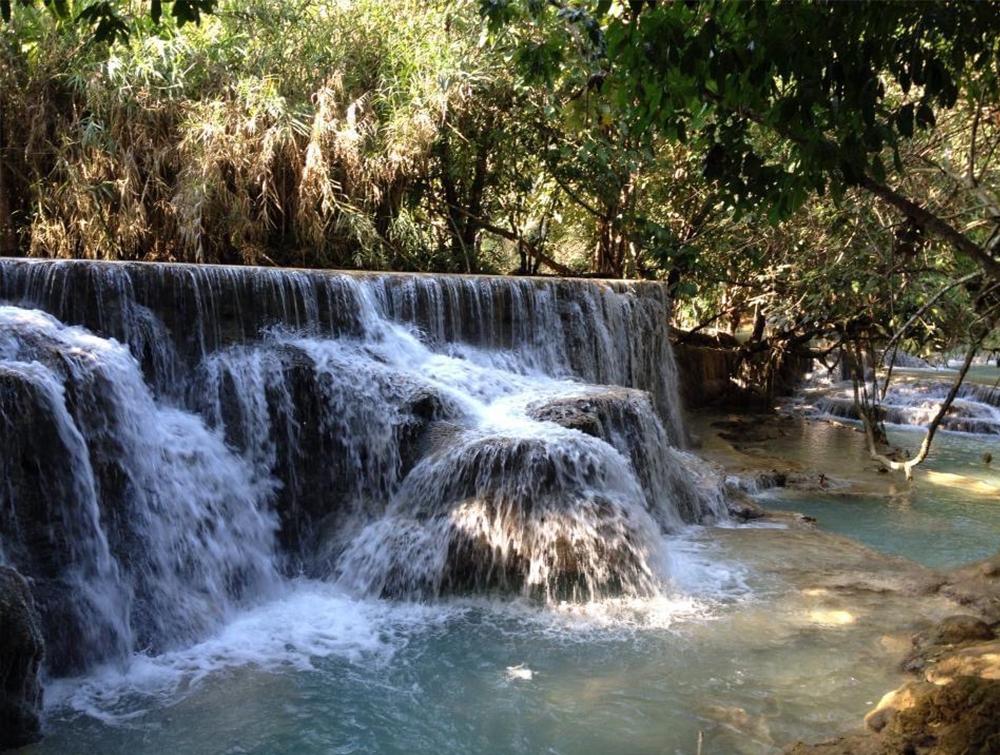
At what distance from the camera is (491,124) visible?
40.0ft

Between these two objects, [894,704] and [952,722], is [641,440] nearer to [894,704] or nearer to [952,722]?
[894,704]

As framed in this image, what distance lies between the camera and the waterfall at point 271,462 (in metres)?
5.02

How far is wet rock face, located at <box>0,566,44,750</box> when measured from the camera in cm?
389

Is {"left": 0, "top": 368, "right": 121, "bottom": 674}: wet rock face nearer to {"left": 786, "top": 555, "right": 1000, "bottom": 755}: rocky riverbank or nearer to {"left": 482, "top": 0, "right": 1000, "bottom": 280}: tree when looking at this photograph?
{"left": 482, "top": 0, "right": 1000, "bottom": 280}: tree

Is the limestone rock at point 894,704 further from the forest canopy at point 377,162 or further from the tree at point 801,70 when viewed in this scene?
the forest canopy at point 377,162

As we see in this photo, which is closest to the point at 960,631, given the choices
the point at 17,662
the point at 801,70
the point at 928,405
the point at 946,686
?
the point at 946,686

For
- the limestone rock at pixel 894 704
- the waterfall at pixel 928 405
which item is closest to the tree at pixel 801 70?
the limestone rock at pixel 894 704

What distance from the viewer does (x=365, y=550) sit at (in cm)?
631

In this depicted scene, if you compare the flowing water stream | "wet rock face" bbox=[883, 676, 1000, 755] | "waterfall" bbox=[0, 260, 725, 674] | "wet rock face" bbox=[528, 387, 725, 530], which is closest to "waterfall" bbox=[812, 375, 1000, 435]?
"wet rock face" bbox=[528, 387, 725, 530]

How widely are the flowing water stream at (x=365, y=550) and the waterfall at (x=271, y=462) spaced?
0.06 ft

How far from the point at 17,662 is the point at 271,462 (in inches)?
116

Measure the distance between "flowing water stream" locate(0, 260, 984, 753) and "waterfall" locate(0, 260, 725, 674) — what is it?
0.06 ft

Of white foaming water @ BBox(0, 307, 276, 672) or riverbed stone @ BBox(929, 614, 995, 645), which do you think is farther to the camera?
white foaming water @ BBox(0, 307, 276, 672)

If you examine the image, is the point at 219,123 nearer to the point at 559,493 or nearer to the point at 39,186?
the point at 39,186
